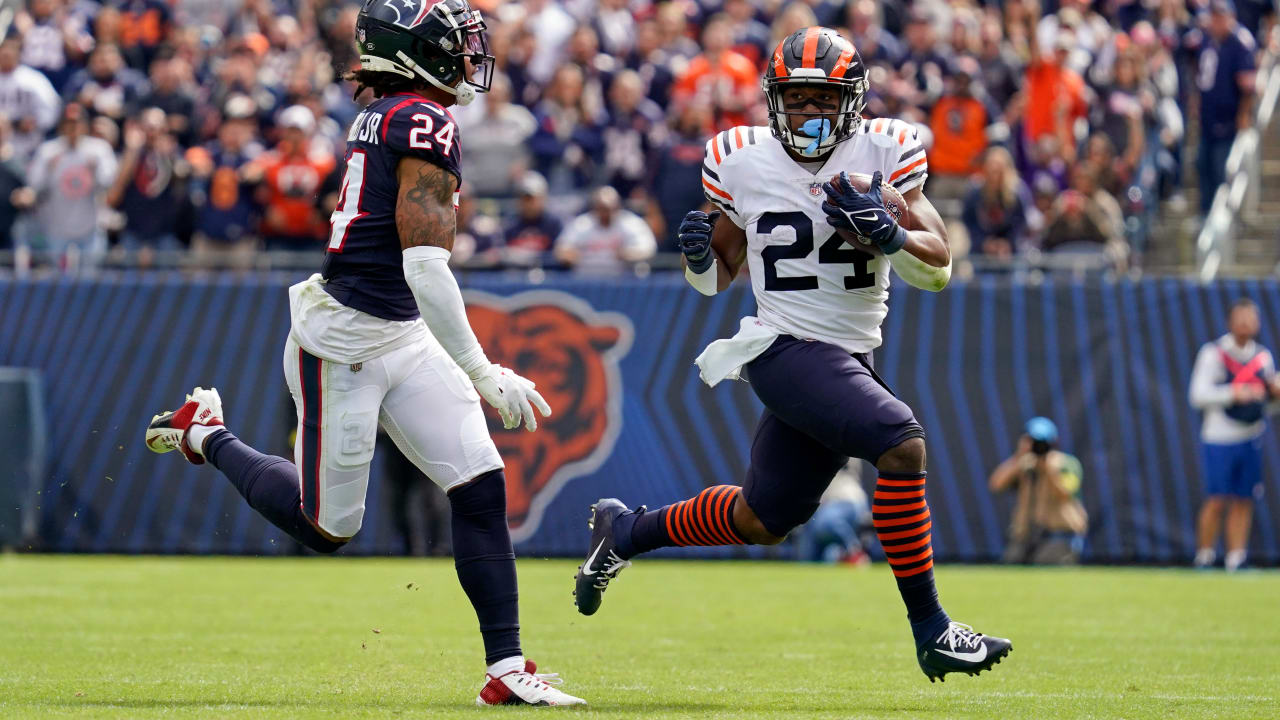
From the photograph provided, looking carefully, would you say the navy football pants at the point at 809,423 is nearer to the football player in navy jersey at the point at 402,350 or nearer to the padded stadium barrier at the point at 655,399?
the football player in navy jersey at the point at 402,350

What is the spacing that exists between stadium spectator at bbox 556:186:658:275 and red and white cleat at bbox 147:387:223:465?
7.33 meters

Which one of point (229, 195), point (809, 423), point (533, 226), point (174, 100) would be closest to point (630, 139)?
point (533, 226)

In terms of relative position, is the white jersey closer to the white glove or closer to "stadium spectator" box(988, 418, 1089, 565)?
the white glove

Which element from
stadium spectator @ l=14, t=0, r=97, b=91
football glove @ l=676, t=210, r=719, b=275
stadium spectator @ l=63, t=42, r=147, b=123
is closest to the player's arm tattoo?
football glove @ l=676, t=210, r=719, b=275

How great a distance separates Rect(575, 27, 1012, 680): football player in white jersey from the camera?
5613 millimetres

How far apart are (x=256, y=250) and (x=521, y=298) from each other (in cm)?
255

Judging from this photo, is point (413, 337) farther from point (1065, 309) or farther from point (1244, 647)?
point (1065, 309)

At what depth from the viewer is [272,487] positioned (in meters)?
5.87

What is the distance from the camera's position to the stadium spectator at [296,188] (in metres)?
14.0

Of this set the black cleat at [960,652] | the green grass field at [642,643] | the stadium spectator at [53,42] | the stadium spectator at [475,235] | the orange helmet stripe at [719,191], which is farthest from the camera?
the stadium spectator at [53,42]

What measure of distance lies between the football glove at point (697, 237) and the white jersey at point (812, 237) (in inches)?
6.8

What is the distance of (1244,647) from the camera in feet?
25.1

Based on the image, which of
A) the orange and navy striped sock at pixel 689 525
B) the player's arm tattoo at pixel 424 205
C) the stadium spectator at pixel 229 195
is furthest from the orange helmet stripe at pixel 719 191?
the stadium spectator at pixel 229 195

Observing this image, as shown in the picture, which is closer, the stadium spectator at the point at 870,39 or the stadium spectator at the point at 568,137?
the stadium spectator at the point at 568,137
